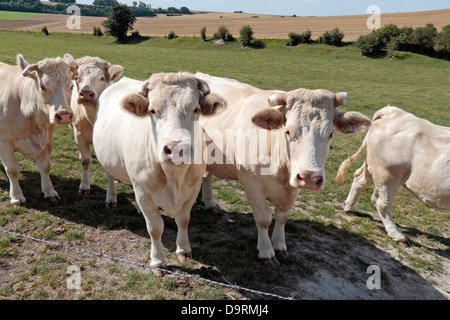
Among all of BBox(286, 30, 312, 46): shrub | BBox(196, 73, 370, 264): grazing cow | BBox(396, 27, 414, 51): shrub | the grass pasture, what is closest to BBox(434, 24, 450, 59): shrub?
BBox(396, 27, 414, 51): shrub

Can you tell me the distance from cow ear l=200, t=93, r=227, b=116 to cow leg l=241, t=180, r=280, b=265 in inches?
53.5

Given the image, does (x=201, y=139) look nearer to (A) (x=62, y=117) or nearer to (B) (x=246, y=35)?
(A) (x=62, y=117)

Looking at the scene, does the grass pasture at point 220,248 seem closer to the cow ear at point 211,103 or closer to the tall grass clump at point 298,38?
the cow ear at point 211,103

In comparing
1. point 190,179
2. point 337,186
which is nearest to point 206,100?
point 190,179

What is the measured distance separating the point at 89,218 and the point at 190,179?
252cm

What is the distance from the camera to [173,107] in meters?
3.61

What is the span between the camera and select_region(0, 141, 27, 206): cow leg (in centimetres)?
594

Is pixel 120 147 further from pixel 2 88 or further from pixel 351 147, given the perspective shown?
pixel 351 147

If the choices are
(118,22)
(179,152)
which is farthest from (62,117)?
(118,22)

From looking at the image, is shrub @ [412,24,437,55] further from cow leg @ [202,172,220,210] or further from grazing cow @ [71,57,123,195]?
grazing cow @ [71,57,123,195]

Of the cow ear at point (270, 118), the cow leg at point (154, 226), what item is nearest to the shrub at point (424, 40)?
the cow ear at point (270, 118)

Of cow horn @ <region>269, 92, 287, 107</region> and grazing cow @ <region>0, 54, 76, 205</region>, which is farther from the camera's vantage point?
grazing cow @ <region>0, 54, 76, 205</region>

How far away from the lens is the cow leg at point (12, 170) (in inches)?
234

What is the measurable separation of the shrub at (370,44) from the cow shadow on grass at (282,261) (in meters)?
39.0
